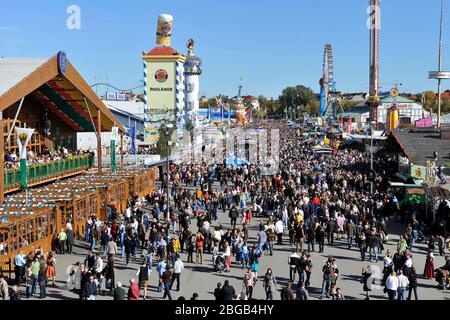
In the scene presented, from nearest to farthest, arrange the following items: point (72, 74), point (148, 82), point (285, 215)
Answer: point (285, 215), point (72, 74), point (148, 82)

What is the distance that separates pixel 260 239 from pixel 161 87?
1908 inches

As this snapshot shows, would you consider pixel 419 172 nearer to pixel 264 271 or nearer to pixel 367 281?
pixel 264 271

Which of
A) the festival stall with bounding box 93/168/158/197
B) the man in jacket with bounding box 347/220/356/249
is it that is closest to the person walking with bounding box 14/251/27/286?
the man in jacket with bounding box 347/220/356/249

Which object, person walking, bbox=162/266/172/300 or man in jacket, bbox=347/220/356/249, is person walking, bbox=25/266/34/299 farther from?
man in jacket, bbox=347/220/356/249

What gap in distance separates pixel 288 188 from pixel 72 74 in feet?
35.3

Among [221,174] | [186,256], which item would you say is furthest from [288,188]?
[186,256]

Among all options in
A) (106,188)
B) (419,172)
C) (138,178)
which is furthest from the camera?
(138,178)

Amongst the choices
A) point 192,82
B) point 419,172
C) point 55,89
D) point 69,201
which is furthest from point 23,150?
point 192,82

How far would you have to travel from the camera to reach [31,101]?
94.7 feet

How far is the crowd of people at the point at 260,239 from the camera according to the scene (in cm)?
1414

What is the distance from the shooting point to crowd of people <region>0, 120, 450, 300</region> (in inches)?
557

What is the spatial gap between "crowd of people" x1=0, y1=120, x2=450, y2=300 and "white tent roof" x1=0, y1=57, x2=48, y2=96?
5.52 m

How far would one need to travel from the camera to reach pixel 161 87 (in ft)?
213
